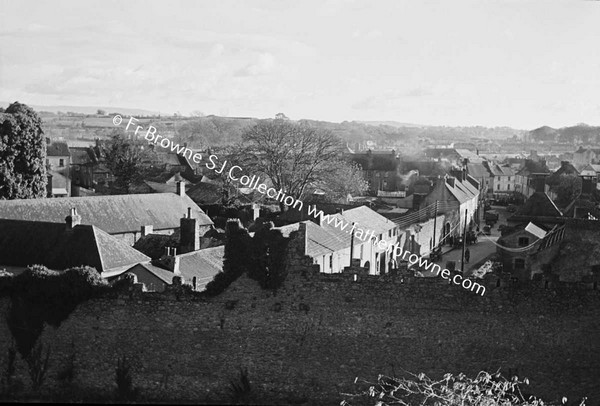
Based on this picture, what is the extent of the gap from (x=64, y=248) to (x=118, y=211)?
7.06m

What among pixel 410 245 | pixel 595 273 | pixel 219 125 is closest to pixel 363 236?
pixel 410 245

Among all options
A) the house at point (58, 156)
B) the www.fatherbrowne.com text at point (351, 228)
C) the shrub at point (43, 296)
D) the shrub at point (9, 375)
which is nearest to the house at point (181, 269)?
the shrub at point (43, 296)

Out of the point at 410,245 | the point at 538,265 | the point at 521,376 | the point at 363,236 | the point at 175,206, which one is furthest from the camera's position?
the point at 175,206

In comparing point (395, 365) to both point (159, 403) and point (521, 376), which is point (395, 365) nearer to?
point (521, 376)

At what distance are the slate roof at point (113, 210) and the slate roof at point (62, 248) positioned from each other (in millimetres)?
2041

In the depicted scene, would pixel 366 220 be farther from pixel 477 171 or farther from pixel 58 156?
pixel 58 156

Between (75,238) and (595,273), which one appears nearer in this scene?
(595,273)

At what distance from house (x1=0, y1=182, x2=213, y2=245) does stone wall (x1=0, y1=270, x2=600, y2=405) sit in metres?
10.7

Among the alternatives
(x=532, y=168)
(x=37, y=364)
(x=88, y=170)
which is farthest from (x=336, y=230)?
(x=532, y=168)

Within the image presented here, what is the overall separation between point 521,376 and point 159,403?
6.22 m

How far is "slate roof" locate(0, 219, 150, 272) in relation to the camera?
55.2ft

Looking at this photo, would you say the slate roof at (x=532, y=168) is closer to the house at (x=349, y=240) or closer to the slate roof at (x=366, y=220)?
the slate roof at (x=366, y=220)

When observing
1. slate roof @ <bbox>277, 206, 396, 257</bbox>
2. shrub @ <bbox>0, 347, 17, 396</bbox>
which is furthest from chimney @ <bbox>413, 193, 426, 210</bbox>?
shrub @ <bbox>0, 347, 17, 396</bbox>

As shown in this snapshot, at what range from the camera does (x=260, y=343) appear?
11.4 meters
